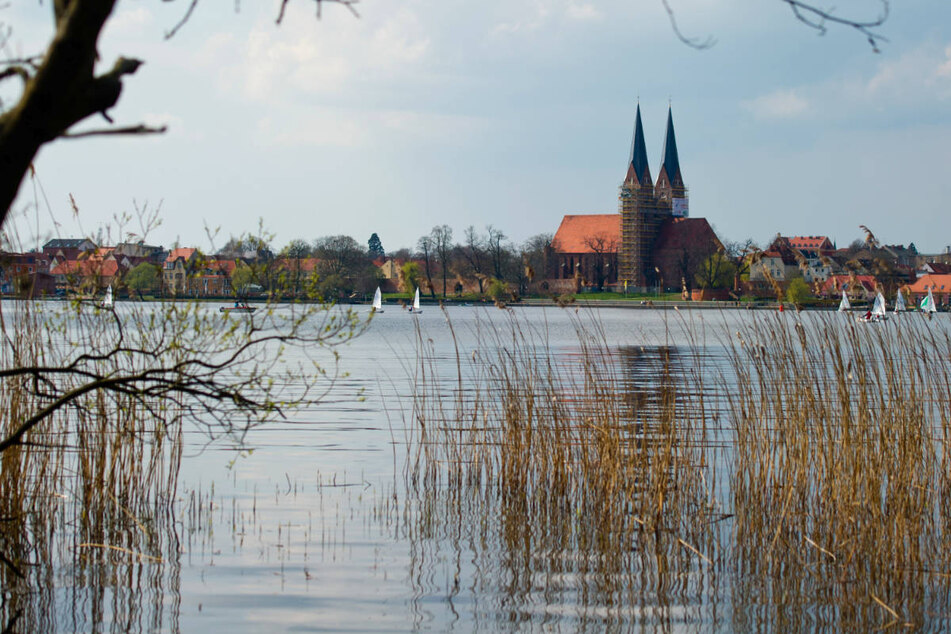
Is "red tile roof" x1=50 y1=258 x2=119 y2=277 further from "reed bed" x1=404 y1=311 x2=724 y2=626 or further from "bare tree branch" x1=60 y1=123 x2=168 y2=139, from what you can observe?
"bare tree branch" x1=60 y1=123 x2=168 y2=139

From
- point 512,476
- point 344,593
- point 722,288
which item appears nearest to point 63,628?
point 344,593

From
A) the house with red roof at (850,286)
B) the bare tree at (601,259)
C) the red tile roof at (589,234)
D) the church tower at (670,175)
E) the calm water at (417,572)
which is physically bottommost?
the calm water at (417,572)

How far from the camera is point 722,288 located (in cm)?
10344

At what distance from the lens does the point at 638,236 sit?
4865 inches

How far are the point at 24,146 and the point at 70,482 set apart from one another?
7062mm

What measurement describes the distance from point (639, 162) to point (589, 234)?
457 inches

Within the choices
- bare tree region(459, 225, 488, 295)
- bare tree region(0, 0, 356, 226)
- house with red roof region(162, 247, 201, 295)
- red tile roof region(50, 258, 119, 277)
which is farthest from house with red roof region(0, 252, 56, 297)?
bare tree region(459, 225, 488, 295)

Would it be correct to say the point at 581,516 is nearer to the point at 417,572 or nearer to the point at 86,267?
the point at 417,572

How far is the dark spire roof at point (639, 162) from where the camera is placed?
120 meters

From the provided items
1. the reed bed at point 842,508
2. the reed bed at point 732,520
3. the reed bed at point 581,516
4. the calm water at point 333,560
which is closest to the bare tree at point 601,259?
the calm water at point 333,560

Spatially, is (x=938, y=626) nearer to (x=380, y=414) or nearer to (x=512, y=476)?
(x=512, y=476)

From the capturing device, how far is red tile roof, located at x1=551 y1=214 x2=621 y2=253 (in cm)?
12550

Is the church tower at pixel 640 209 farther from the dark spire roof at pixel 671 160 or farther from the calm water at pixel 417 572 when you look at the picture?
the calm water at pixel 417 572

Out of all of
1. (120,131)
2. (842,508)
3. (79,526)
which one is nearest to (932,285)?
(842,508)
